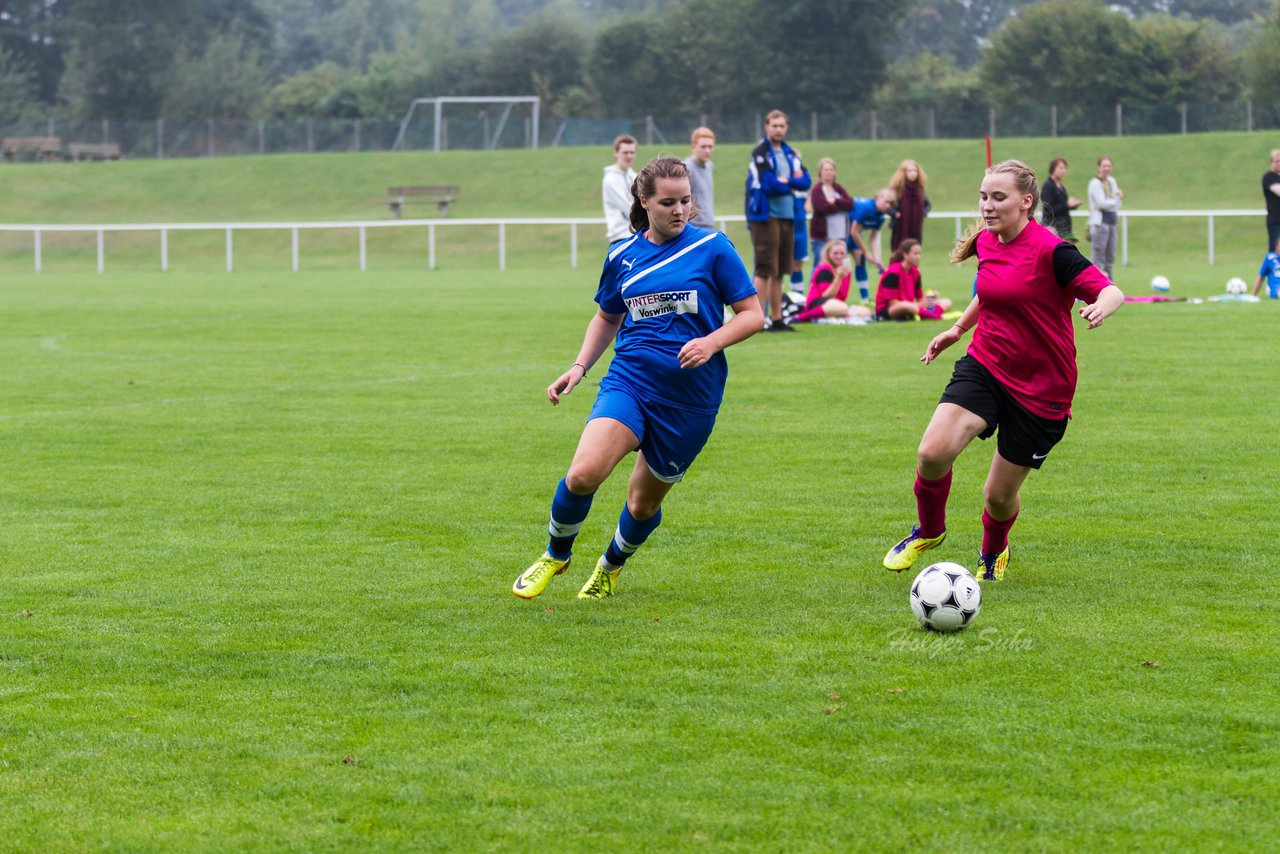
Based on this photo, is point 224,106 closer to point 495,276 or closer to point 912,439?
point 495,276

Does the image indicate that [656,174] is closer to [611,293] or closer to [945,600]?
[611,293]

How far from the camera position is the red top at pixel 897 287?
62.2ft

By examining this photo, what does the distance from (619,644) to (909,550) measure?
169cm

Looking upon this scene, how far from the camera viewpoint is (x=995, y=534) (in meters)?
6.75

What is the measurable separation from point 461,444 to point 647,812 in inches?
268

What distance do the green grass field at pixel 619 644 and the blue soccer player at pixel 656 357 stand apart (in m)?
0.48

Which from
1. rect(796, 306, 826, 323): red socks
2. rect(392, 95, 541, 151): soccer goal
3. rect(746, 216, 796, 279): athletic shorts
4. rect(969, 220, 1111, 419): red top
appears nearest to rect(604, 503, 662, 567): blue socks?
rect(969, 220, 1111, 419): red top

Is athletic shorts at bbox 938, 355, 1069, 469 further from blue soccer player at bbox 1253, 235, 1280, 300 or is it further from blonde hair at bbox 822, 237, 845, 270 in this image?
blue soccer player at bbox 1253, 235, 1280, 300

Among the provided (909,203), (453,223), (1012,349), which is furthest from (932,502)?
(453,223)

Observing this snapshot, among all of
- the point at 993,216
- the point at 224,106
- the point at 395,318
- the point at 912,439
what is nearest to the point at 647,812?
the point at 993,216

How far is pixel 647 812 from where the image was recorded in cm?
409

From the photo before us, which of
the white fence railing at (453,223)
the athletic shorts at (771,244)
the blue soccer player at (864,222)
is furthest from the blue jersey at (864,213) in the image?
the white fence railing at (453,223)

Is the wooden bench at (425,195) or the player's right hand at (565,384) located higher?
the wooden bench at (425,195)

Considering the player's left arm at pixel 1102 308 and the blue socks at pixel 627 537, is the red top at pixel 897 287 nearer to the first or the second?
the blue socks at pixel 627 537
